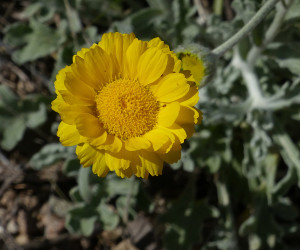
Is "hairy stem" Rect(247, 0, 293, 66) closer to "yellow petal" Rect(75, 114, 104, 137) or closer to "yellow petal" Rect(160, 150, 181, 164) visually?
"yellow petal" Rect(160, 150, 181, 164)

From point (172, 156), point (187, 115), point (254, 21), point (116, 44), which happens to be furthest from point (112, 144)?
point (254, 21)

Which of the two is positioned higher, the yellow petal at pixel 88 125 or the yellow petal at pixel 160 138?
the yellow petal at pixel 88 125

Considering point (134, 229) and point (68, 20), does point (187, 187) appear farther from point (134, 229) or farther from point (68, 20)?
point (68, 20)

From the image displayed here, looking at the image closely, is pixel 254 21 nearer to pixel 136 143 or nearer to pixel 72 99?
pixel 136 143

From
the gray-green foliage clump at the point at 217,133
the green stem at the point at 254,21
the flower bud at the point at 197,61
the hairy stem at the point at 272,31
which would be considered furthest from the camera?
the gray-green foliage clump at the point at 217,133

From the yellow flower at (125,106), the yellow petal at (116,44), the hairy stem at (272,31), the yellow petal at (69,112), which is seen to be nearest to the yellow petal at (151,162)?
the yellow flower at (125,106)

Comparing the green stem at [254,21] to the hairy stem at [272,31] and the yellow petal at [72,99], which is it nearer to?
the hairy stem at [272,31]

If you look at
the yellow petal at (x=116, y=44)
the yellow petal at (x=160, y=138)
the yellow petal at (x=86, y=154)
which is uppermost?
the yellow petal at (x=116, y=44)

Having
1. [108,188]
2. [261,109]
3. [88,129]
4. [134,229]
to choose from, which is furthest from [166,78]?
[134,229]

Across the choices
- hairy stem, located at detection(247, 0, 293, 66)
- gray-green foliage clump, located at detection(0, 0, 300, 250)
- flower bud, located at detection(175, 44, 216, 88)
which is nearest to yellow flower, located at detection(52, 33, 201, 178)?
flower bud, located at detection(175, 44, 216, 88)
